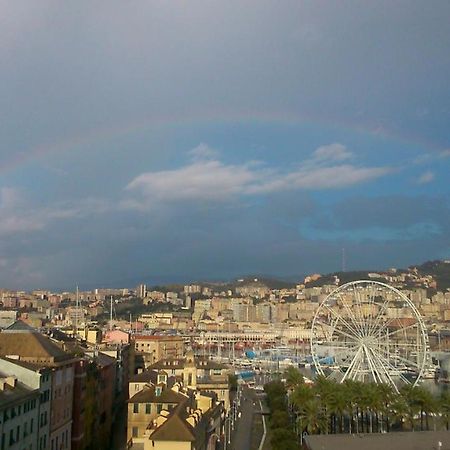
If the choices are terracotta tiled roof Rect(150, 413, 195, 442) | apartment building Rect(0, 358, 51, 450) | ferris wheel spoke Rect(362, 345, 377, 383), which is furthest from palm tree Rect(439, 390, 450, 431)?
apartment building Rect(0, 358, 51, 450)

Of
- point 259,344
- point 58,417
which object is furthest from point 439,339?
point 58,417

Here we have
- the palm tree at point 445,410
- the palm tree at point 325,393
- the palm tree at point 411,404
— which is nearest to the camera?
the palm tree at point 445,410

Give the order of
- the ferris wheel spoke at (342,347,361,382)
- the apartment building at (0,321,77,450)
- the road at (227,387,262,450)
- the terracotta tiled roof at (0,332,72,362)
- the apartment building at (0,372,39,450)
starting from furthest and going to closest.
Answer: the ferris wheel spoke at (342,347,361,382) < the road at (227,387,262,450) < the terracotta tiled roof at (0,332,72,362) < the apartment building at (0,321,77,450) < the apartment building at (0,372,39,450)

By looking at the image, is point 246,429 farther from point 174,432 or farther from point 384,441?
point 174,432

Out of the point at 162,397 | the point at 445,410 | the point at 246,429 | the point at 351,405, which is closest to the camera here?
the point at 162,397

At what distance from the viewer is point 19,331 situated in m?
33.4

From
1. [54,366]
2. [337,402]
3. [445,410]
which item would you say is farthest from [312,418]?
[54,366]

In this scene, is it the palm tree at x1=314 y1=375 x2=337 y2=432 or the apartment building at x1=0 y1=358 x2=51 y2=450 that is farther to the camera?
the palm tree at x1=314 y1=375 x2=337 y2=432

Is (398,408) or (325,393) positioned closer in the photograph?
(398,408)

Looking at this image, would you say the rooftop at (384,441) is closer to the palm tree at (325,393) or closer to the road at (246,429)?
the palm tree at (325,393)

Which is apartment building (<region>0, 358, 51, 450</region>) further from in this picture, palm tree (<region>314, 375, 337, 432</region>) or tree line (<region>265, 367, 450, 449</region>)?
palm tree (<region>314, 375, 337, 432</region>)

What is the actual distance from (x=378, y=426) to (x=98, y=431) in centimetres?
2072

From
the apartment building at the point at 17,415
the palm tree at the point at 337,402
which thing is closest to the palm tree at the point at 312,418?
the palm tree at the point at 337,402

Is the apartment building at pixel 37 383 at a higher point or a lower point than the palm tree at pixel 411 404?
higher
